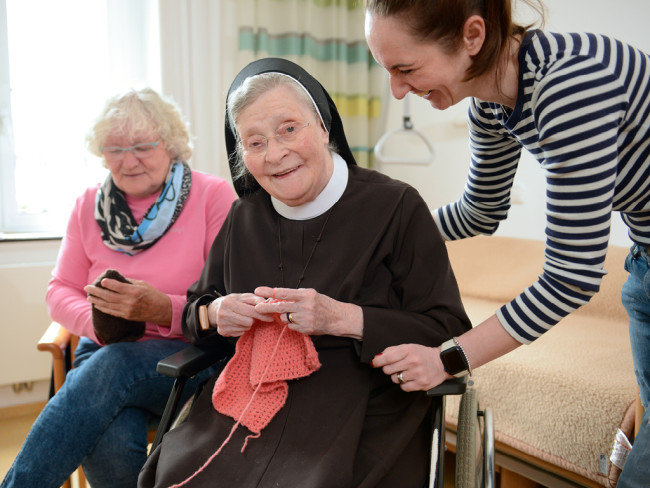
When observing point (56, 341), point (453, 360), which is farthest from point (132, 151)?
point (453, 360)

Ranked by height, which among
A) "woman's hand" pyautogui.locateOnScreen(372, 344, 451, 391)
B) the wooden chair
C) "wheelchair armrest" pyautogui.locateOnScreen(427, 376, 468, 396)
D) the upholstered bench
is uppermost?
"woman's hand" pyautogui.locateOnScreen(372, 344, 451, 391)

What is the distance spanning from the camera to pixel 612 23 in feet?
8.36

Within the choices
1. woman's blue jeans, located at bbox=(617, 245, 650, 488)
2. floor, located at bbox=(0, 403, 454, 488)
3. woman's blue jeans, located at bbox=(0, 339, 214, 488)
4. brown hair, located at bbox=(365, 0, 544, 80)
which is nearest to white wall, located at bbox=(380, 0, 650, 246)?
floor, located at bbox=(0, 403, 454, 488)

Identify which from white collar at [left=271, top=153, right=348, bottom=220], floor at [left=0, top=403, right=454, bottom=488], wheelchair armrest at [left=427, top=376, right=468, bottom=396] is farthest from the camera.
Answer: floor at [left=0, top=403, right=454, bottom=488]

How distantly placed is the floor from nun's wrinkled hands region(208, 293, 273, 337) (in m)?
1.39

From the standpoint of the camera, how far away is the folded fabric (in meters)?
1.58

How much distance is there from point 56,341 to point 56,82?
5.62 feet

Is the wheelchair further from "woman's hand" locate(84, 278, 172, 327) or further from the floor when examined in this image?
the floor

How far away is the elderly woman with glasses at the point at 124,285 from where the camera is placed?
1461 mm

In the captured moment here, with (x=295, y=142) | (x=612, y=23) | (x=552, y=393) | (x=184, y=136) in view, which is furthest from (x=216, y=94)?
(x=552, y=393)

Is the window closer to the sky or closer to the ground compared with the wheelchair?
closer to the sky

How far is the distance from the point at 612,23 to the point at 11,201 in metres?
3.05

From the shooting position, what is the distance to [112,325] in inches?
62.6

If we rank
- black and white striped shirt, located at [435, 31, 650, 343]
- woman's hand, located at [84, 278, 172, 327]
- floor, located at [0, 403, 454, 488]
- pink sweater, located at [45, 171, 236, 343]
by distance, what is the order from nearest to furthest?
1. black and white striped shirt, located at [435, 31, 650, 343]
2. woman's hand, located at [84, 278, 172, 327]
3. pink sweater, located at [45, 171, 236, 343]
4. floor, located at [0, 403, 454, 488]
